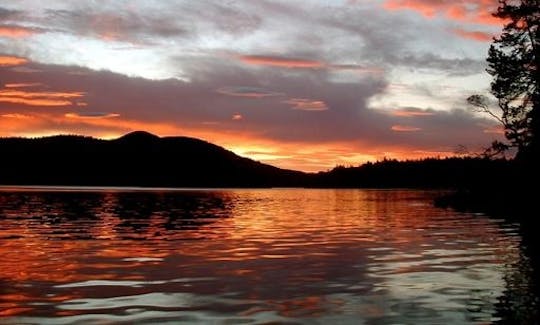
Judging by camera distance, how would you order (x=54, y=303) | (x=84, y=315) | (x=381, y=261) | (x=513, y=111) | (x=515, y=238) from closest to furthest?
(x=84, y=315), (x=54, y=303), (x=381, y=261), (x=515, y=238), (x=513, y=111)

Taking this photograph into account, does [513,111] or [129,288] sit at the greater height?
[513,111]

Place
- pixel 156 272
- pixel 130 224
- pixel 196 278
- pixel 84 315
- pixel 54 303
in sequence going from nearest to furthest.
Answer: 1. pixel 84 315
2. pixel 54 303
3. pixel 196 278
4. pixel 156 272
5. pixel 130 224

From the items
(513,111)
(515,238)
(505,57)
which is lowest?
(515,238)

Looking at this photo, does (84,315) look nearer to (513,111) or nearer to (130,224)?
(130,224)

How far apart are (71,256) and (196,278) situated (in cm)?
909

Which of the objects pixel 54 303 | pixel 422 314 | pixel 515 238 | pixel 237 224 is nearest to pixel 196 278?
pixel 54 303

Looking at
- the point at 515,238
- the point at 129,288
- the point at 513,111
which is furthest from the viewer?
the point at 513,111

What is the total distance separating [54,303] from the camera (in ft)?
55.2

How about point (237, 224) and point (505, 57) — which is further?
point (505, 57)

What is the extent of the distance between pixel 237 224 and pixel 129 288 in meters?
30.3

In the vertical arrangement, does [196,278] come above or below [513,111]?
below

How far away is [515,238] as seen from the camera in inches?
1452

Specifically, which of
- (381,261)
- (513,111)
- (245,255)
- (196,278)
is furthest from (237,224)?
(513,111)

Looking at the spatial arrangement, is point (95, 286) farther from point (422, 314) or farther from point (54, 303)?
point (422, 314)
